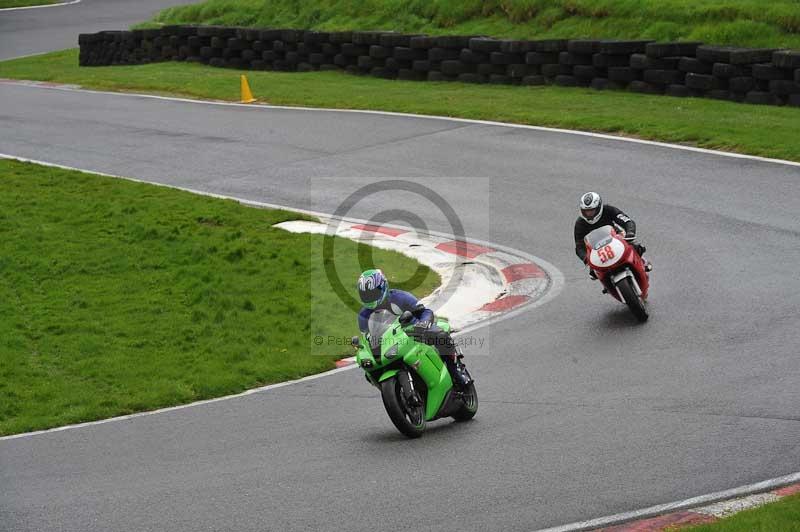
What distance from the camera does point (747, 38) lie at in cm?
2445

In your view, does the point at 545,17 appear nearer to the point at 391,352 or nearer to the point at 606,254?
the point at 606,254

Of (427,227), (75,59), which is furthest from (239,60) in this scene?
(427,227)

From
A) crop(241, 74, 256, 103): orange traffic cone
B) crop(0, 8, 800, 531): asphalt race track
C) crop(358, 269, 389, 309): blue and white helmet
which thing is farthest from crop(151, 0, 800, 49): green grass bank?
crop(358, 269, 389, 309): blue and white helmet

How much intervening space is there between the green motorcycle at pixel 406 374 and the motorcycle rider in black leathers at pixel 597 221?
373 centimetres

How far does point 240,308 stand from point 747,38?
14.6 metres

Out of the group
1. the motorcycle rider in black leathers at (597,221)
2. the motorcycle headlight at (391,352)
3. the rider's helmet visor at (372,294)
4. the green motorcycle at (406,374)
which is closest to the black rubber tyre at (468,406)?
the green motorcycle at (406,374)

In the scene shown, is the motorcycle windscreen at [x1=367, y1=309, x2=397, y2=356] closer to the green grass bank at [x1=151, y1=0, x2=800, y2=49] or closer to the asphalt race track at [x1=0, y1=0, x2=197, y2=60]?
the green grass bank at [x1=151, y1=0, x2=800, y2=49]

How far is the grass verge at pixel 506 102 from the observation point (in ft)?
65.2

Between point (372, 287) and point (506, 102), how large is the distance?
14.9 metres

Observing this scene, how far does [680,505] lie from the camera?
305 inches

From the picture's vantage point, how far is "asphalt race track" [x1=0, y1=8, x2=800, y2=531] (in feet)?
27.1

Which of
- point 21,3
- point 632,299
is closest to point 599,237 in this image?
point 632,299

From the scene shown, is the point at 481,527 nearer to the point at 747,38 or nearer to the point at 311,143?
the point at 311,143

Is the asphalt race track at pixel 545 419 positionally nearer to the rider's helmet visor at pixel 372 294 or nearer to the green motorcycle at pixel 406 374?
the green motorcycle at pixel 406 374
